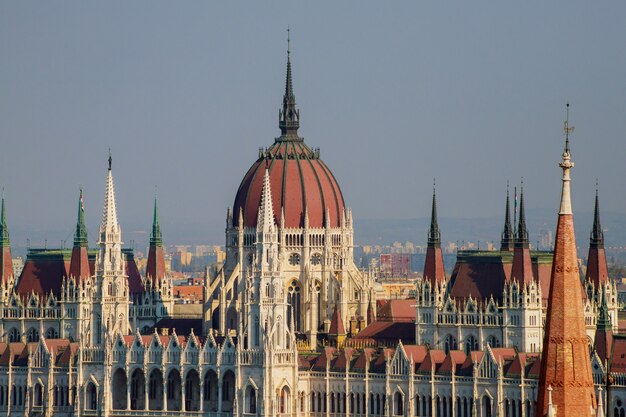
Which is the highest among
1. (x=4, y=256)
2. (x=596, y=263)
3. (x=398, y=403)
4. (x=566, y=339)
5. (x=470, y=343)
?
(x=4, y=256)

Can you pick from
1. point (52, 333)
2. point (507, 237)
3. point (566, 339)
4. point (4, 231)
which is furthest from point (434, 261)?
point (566, 339)

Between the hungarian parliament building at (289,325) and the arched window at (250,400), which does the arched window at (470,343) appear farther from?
the arched window at (250,400)

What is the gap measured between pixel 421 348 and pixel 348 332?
1215 centimetres

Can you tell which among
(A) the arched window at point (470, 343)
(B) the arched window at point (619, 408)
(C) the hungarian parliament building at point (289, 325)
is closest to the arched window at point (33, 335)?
(C) the hungarian parliament building at point (289, 325)

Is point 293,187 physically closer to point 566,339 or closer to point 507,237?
point 507,237

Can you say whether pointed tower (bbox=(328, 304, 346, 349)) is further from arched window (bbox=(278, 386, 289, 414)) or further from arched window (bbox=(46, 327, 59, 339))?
arched window (bbox=(46, 327, 59, 339))

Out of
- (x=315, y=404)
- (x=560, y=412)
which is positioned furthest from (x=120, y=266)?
(x=560, y=412)

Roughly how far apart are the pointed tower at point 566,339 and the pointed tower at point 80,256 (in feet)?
370

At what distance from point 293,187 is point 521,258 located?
23302 mm

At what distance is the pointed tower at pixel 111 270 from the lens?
153500mm

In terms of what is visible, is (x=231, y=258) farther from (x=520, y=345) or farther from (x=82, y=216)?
(x=520, y=345)

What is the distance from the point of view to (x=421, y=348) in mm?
141750

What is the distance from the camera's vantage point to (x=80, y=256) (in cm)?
16125

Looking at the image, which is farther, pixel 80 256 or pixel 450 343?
pixel 80 256
